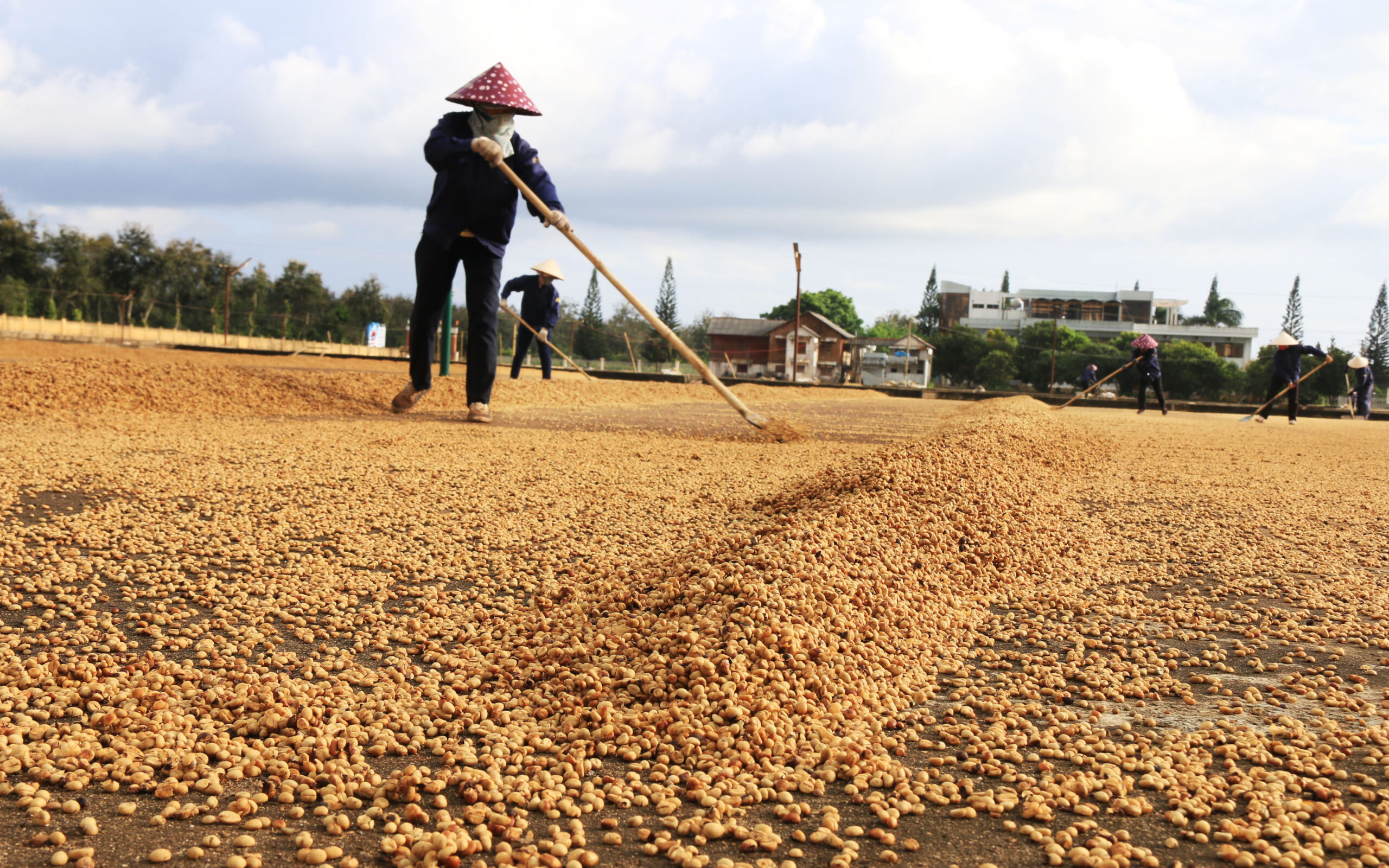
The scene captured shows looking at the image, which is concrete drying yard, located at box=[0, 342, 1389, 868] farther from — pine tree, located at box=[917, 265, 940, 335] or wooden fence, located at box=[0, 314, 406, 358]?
pine tree, located at box=[917, 265, 940, 335]

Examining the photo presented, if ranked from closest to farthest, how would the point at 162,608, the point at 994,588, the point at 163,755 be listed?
the point at 163,755
the point at 162,608
the point at 994,588

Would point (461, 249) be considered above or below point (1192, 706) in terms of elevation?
above

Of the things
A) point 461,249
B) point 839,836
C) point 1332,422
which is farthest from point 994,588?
point 1332,422

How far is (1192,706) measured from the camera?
188cm

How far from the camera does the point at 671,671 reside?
6.00 feet

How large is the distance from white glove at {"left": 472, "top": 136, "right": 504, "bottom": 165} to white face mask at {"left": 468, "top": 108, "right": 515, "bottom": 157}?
32cm

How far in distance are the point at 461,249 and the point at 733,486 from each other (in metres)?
3.23

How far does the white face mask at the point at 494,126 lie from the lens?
6.24m

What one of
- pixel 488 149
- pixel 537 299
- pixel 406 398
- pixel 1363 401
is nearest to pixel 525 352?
pixel 537 299

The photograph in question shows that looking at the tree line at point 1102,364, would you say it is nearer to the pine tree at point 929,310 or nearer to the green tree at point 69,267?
the pine tree at point 929,310

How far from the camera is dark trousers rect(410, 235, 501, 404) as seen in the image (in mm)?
6395

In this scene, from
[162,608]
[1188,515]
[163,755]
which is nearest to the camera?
[163,755]

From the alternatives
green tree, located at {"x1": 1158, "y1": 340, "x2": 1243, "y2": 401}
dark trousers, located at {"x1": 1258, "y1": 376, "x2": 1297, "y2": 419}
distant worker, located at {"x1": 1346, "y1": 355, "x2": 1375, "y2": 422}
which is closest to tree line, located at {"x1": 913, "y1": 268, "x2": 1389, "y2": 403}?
green tree, located at {"x1": 1158, "y1": 340, "x2": 1243, "y2": 401}

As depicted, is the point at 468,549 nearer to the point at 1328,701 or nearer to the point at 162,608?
the point at 162,608
